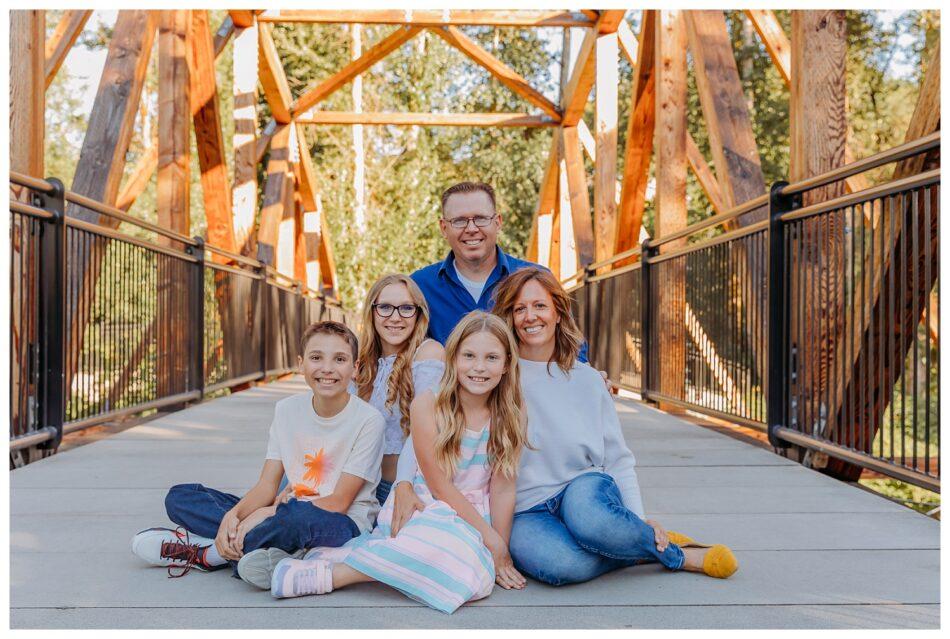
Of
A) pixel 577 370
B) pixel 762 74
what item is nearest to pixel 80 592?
pixel 577 370

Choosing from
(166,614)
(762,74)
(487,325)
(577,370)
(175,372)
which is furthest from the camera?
(762,74)

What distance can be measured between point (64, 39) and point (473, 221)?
502 cm

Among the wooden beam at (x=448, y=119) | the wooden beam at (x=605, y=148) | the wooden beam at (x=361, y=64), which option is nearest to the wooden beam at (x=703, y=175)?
the wooden beam at (x=605, y=148)

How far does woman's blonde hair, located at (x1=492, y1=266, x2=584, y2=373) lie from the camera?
8.80ft

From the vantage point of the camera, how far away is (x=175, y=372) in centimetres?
638

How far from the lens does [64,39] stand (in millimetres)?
6828

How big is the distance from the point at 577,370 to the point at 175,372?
431 cm

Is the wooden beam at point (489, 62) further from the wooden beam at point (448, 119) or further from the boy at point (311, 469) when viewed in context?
the boy at point (311, 469)

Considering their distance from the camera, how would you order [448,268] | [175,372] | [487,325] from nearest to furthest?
[487,325] < [448,268] < [175,372]

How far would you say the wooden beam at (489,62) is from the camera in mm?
11609

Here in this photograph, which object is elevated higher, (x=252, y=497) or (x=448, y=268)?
(x=448, y=268)

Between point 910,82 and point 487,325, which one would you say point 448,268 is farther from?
point 910,82

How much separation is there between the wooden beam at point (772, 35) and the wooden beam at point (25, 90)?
4.24 metres
